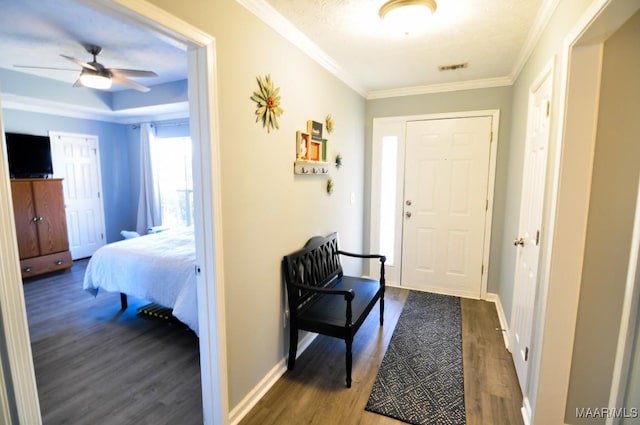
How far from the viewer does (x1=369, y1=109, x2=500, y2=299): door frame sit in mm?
3436

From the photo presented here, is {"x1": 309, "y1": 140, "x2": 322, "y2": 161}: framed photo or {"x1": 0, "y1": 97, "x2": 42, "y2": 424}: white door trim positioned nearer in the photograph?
{"x1": 0, "y1": 97, "x2": 42, "y2": 424}: white door trim

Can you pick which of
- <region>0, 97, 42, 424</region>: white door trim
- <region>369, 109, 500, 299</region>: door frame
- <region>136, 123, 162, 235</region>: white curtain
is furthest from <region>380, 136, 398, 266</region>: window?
<region>136, 123, 162, 235</region>: white curtain

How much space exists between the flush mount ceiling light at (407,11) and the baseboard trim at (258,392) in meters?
2.43

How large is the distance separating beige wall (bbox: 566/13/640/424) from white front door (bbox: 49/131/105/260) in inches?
250

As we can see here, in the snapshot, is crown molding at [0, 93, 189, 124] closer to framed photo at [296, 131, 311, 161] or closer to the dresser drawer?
the dresser drawer

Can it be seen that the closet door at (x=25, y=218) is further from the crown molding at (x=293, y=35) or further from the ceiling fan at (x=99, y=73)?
the crown molding at (x=293, y=35)

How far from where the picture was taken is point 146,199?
5516mm

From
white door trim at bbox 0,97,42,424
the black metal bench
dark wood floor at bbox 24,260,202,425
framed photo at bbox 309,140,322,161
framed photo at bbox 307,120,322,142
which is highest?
framed photo at bbox 307,120,322,142

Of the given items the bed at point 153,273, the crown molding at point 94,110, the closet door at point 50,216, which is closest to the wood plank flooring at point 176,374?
the bed at point 153,273

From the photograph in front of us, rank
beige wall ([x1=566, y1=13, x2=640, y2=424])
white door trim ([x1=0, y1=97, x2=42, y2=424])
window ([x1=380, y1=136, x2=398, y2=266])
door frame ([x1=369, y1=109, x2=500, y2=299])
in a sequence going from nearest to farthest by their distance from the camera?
white door trim ([x1=0, y1=97, x2=42, y2=424])
beige wall ([x1=566, y1=13, x2=640, y2=424])
door frame ([x1=369, y1=109, x2=500, y2=299])
window ([x1=380, y1=136, x2=398, y2=266])

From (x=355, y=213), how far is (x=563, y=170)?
7.88 feet

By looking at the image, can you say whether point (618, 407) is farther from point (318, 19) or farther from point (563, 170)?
point (318, 19)

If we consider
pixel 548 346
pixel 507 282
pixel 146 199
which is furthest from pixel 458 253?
pixel 146 199

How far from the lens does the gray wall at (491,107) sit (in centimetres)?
336
